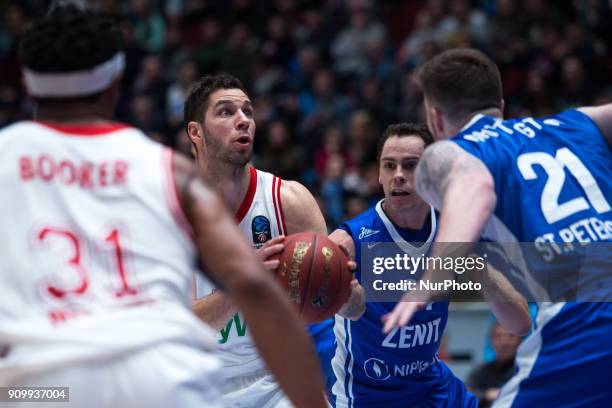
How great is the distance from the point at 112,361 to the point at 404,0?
14.8m

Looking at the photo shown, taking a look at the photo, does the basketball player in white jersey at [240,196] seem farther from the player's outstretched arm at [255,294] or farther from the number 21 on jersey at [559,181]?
the player's outstretched arm at [255,294]

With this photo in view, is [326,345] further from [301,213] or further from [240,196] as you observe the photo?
[240,196]

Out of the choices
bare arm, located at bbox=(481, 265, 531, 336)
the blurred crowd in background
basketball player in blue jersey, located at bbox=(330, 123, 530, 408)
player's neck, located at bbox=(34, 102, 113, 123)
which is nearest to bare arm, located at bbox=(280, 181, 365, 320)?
basketball player in blue jersey, located at bbox=(330, 123, 530, 408)

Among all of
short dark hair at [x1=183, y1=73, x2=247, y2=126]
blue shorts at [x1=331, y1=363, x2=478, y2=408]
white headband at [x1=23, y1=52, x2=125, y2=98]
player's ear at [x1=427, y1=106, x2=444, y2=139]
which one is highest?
short dark hair at [x1=183, y1=73, x2=247, y2=126]

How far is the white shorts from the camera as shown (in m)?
2.84

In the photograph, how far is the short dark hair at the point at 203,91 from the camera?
665cm

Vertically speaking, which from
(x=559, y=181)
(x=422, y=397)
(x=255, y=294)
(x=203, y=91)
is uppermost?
(x=203, y=91)


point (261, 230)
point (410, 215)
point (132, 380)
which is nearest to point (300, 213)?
point (261, 230)

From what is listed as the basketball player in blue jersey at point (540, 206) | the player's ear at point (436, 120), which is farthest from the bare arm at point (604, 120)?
the player's ear at point (436, 120)

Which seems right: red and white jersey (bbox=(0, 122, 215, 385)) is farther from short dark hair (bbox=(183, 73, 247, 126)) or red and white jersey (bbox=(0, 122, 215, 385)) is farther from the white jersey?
short dark hair (bbox=(183, 73, 247, 126))

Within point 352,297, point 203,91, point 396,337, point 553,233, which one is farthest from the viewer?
point 203,91

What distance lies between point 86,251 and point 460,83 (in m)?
2.11

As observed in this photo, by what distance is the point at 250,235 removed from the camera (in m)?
6.25

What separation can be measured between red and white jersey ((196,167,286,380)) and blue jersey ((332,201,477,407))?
51 centimetres
